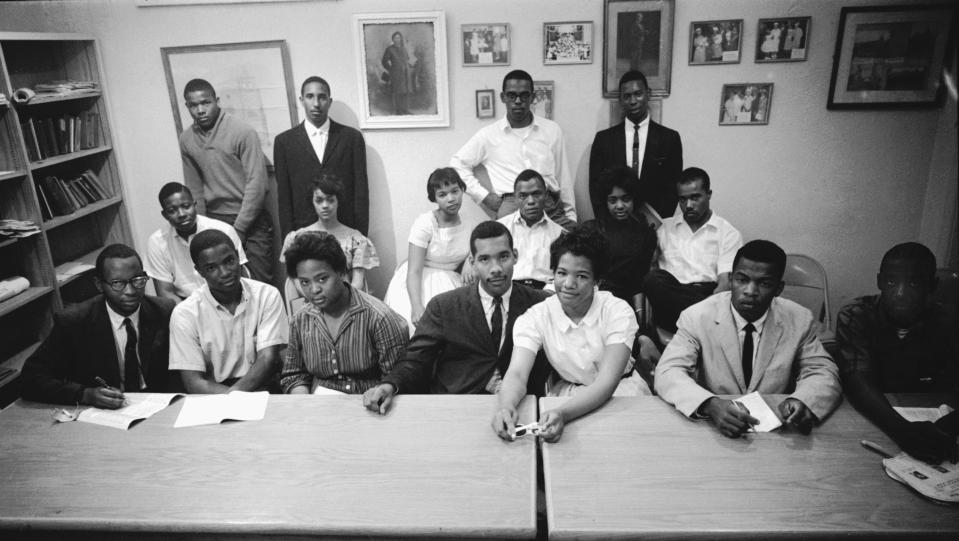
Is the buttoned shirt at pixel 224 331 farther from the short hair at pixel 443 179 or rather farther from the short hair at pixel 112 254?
the short hair at pixel 443 179

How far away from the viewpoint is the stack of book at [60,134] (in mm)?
3352

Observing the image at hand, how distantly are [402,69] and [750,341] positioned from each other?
2.76m

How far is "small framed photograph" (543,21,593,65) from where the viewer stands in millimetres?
3617

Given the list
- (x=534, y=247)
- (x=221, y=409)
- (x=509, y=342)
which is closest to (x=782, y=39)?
(x=534, y=247)

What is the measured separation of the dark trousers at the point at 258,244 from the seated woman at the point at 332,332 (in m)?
1.79

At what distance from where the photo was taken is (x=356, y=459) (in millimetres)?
Answer: 1536

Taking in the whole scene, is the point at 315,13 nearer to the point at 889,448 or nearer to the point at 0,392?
the point at 0,392

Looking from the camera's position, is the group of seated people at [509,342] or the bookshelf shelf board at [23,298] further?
the bookshelf shelf board at [23,298]

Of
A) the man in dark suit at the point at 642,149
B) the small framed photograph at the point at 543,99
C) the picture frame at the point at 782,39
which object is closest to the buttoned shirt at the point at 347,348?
the man in dark suit at the point at 642,149

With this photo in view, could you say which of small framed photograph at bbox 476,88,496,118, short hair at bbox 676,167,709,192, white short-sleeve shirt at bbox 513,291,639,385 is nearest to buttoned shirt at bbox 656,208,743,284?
short hair at bbox 676,167,709,192

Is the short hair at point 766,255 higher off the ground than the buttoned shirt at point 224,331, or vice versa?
the short hair at point 766,255

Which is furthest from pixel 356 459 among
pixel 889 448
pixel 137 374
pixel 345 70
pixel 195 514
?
pixel 345 70

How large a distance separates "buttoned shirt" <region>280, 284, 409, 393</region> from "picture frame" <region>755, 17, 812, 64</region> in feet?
9.34

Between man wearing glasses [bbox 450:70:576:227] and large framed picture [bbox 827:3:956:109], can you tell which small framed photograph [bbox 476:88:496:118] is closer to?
man wearing glasses [bbox 450:70:576:227]
